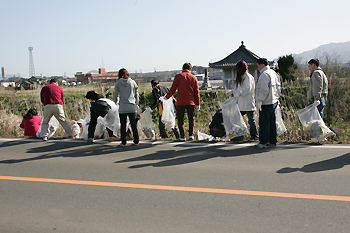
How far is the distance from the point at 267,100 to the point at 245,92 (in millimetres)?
721

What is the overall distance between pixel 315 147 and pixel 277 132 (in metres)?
1.02

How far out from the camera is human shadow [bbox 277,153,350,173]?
17.8 ft

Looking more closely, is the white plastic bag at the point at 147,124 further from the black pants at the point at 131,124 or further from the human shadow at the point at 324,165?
the human shadow at the point at 324,165

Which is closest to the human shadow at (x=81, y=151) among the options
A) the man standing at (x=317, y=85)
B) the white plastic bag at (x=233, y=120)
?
the white plastic bag at (x=233, y=120)

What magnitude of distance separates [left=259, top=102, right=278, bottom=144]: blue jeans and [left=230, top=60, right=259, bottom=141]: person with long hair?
1.86 ft

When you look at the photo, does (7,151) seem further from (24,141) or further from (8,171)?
(8,171)

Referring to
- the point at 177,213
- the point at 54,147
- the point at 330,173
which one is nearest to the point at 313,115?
the point at 330,173

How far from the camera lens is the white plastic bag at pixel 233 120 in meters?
7.61

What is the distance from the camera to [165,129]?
945 centimetres

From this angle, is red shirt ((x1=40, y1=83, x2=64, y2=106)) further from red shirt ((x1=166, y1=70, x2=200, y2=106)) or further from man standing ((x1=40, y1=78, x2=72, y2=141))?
red shirt ((x1=166, y1=70, x2=200, y2=106))

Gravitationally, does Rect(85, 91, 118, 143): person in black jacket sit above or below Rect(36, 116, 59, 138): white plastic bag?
above

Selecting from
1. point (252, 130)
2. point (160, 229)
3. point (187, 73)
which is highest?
point (187, 73)

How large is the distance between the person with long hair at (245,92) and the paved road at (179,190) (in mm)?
724

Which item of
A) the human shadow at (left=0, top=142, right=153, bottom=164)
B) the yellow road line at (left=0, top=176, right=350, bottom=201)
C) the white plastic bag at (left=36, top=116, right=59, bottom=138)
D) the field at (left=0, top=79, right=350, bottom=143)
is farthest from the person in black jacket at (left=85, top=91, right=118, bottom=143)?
the yellow road line at (left=0, top=176, right=350, bottom=201)
